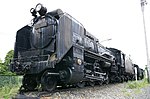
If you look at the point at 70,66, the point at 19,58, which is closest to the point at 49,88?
the point at 70,66

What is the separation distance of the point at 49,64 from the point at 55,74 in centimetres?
48

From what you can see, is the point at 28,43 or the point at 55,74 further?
the point at 28,43

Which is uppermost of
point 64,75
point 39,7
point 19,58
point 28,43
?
point 39,7

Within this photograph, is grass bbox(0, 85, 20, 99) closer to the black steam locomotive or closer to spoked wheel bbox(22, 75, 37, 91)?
spoked wheel bbox(22, 75, 37, 91)

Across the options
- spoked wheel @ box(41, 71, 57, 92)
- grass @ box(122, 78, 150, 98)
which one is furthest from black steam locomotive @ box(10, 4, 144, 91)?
grass @ box(122, 78, 150, 98)

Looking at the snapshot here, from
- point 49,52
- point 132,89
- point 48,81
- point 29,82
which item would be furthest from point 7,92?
point 132,89

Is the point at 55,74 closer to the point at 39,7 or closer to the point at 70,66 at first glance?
the point at 70,66

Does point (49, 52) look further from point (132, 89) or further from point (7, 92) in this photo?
point (132, 89)

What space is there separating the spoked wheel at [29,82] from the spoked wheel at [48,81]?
128cm

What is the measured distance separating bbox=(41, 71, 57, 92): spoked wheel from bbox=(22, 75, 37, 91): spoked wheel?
1281mm

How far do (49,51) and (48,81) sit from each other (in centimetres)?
116

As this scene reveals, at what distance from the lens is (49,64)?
696cm

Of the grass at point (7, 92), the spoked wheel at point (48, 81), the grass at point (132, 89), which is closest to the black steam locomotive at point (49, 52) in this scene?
the spoked wheel at point (48, 81)

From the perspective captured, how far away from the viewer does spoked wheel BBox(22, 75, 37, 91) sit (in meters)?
8.27
